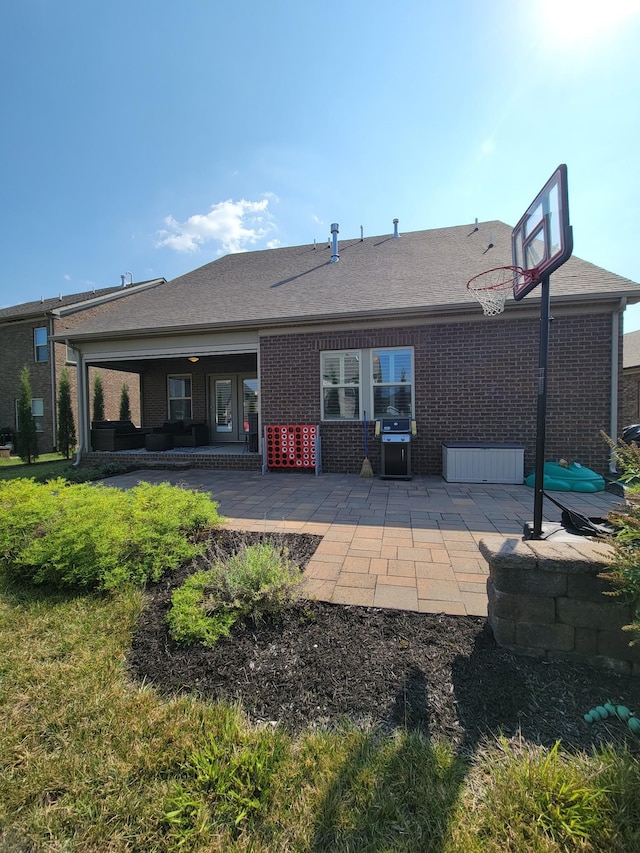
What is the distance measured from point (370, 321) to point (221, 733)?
7.09 metres

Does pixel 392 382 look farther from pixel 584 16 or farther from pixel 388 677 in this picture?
pixel 388 677

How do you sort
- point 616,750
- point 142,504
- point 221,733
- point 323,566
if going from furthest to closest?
point 142,504
point 323,566
point 221,733
point 616,750

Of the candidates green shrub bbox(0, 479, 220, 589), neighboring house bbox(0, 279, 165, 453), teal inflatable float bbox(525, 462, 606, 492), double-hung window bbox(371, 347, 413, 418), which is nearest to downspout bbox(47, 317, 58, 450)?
neighboring house bbox(0, 279, 165, 453)

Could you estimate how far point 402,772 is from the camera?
4.69ft

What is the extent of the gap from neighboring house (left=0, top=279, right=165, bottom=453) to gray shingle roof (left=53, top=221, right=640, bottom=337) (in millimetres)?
8382

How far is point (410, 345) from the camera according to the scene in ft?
24.7

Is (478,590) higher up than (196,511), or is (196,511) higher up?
(196,511)

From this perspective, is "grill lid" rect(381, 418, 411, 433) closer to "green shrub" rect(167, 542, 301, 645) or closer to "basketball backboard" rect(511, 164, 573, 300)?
"basketball backboard" rect(511, 164, 573, 300)

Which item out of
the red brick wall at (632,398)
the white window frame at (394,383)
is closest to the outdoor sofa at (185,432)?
the white window frame at (394,383)

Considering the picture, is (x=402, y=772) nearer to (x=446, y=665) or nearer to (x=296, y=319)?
(x=446, y=665)

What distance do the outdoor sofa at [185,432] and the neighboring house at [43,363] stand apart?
26.5ft

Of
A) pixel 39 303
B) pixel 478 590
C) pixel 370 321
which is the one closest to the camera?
pixel 478 590

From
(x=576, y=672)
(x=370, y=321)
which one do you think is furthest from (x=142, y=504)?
(x=370, y=321)

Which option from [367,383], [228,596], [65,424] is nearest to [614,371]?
[367,383]
